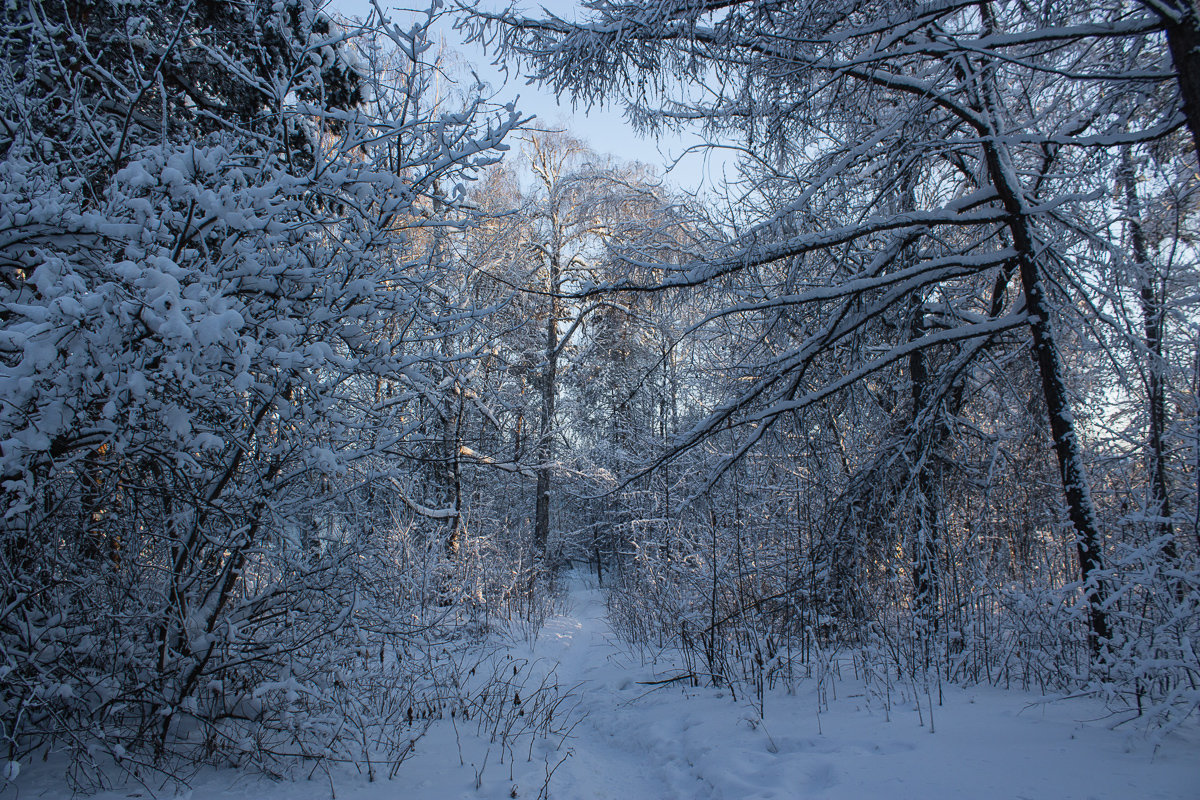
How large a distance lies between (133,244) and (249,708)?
8.05 ft

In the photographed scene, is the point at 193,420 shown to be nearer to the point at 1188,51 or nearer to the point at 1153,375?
the point at 1188,51

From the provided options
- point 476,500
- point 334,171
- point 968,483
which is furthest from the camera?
point 476,500

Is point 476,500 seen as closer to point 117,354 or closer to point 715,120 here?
point 715,120

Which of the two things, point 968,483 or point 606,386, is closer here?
point 968,483

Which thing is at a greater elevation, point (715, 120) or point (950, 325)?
point (715, 120)

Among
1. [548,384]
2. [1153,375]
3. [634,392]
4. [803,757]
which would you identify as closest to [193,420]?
[634,392]

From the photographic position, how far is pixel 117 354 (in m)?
1.96

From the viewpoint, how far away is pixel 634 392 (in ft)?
15.7

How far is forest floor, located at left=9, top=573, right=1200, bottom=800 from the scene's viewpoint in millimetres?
2396

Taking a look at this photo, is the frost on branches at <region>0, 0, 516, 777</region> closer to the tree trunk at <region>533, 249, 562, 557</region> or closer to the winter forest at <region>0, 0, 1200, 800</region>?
the winter forest at <region>0, 0, 1200, 800</region>

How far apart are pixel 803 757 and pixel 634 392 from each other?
2753 mm

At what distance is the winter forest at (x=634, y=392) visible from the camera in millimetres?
2453

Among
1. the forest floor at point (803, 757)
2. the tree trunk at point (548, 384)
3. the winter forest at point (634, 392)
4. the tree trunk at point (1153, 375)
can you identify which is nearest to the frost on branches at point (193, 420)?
the winter forest at point (634, 392)

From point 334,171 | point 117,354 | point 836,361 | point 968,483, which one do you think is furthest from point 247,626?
point 968,483
